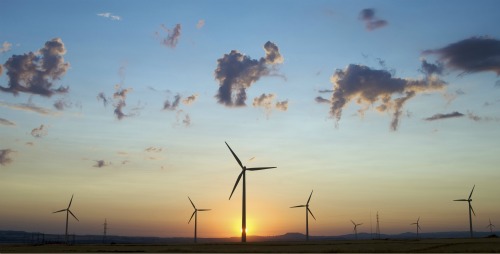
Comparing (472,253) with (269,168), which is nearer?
(472,253)

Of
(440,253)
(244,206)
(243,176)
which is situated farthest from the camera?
(243,176)

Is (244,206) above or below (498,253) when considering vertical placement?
above

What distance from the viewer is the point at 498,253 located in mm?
67750

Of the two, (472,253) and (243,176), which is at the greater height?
(243,176)

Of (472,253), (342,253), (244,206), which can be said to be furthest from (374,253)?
(244,206)

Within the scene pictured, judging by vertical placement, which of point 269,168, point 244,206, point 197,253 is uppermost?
point 269,168

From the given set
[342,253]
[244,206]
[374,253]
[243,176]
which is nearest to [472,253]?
[374,253]

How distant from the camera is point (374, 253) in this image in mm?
74750

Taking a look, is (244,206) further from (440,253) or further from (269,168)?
(440,253)

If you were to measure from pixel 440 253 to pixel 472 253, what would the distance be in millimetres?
4241

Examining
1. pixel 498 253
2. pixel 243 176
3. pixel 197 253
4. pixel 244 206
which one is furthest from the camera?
pixel 243 176

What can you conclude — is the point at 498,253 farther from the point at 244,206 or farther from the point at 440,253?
the point at 244,206

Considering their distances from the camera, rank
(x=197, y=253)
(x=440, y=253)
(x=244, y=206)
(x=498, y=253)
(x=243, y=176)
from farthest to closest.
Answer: (x=243, y=176), (x=244, y=206), (x=197, y=253), (x=440, y=253), (x=498, y=253)

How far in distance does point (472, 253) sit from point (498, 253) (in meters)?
3.54
